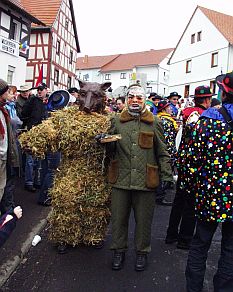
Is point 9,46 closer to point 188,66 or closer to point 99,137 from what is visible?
point 99,137

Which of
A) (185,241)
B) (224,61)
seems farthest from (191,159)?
(224,61)

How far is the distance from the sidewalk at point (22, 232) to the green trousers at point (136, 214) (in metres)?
1.06

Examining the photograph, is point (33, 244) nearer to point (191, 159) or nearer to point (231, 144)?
point (191, 159)

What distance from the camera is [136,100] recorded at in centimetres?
367

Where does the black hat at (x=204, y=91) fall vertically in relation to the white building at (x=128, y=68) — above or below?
below

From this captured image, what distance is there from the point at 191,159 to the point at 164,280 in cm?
128

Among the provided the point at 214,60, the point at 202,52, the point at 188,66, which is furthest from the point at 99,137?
the point at 188,66

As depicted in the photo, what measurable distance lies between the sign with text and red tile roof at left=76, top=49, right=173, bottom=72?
3608cm

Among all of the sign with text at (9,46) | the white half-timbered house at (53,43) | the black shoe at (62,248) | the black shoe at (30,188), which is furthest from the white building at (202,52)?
the black shoe at (62,248)

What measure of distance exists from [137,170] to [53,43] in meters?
25.9

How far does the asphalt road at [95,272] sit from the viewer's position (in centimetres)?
331

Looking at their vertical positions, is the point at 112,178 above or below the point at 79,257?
above

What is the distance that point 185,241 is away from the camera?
430cm

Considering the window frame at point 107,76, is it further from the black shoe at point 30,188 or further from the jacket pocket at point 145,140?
the jacket pocket at point 145,140
